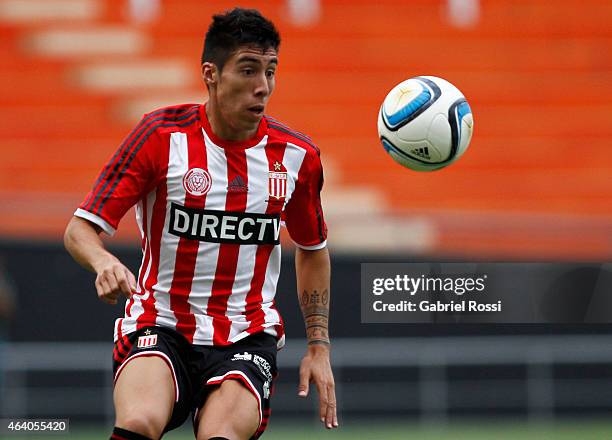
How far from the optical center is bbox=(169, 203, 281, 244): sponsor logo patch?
465 centimetres

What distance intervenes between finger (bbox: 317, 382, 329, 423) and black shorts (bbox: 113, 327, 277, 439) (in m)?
0.25

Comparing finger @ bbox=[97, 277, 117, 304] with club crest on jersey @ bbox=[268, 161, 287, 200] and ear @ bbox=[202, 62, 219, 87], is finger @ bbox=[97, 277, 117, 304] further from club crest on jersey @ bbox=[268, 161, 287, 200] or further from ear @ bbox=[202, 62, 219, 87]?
ear @ bbox=[202, 62, 219, 87]

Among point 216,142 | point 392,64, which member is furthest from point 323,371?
point 392,64

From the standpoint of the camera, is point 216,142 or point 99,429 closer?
point 216,142

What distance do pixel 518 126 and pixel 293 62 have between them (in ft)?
8.52

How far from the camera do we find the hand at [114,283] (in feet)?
12.8

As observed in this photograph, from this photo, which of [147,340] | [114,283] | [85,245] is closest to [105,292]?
[114,283]

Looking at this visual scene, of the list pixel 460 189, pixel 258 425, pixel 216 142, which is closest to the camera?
pixel 258 425

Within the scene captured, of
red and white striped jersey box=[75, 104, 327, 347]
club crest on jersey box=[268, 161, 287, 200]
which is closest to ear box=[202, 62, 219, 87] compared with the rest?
red and white striped jersey box=[75, 104, 327, 347]

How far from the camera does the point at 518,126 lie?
12422 millimetres

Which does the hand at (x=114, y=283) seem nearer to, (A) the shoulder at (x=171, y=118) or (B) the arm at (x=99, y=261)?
(B) the arm at (x=99, y=261)

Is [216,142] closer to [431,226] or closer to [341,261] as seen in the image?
[341,261]

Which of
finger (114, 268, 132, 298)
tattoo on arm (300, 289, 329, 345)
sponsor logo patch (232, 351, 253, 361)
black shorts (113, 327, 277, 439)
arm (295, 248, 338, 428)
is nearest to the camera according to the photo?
finger (114, 268, 132, 298)

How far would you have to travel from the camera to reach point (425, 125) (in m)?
5.34
